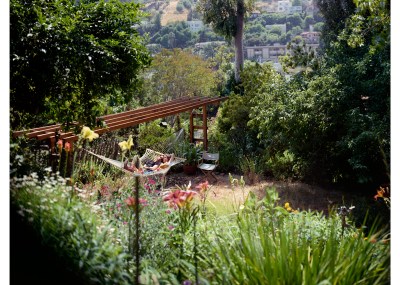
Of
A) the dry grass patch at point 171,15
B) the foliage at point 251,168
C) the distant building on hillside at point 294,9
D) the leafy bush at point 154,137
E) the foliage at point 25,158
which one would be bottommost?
the foliage at point 251,168

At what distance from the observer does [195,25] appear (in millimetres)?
7375

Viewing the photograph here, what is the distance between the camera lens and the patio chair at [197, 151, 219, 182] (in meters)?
5.52

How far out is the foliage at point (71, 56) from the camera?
215cm

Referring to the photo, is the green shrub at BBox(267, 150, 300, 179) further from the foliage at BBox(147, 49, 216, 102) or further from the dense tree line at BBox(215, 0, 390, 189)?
the foliage at BBox(147, 49, 216, 102)

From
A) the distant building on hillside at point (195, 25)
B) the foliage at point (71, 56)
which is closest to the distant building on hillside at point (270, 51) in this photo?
the distant building on hillside at point (195, 25)

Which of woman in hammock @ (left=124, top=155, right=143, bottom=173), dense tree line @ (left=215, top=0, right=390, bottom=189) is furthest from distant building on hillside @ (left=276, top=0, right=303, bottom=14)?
woman in hammock @ (left=124, top=155, right=143, bottom=173)

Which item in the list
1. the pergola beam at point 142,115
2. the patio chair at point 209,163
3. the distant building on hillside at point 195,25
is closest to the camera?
the pergola beam at point 142,115

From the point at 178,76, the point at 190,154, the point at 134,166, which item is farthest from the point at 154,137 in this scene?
the point at 178,76

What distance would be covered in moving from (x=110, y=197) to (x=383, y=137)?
2.49 m

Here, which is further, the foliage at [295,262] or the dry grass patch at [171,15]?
the dry grass patch at [171,15]

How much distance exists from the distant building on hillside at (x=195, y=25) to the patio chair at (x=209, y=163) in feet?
6.70

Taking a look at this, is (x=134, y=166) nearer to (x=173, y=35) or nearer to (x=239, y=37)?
(x=173, y=35)

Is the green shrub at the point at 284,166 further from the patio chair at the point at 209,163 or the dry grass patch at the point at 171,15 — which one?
the dry grass patch at the point at 171,15

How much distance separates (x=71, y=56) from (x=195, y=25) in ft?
17.3
